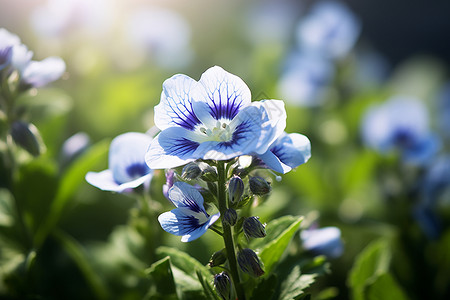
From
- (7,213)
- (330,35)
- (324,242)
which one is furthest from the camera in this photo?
(330,35)

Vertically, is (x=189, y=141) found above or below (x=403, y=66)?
below

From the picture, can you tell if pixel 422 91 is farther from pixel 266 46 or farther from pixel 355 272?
pixel 355 272

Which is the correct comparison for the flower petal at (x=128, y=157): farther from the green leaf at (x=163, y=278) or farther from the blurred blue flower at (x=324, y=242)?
the blurred blue flower at (x=324, y=242)

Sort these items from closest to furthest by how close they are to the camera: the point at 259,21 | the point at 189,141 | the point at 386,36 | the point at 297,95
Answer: the point at 189,141
the point at 297,95
the point at 259,21
the point at 386,36

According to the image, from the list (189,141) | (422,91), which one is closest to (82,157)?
(189,141)

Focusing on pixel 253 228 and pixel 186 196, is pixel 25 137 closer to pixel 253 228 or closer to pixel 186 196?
pixel 186 196

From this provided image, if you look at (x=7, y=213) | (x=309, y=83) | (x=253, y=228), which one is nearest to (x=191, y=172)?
(x=253, y=228)
